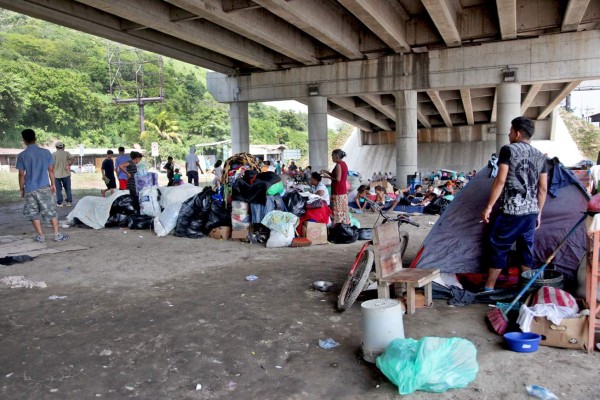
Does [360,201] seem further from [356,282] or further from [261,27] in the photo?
[356,282]

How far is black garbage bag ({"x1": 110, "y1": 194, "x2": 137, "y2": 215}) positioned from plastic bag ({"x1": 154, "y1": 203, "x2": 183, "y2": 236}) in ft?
3.69

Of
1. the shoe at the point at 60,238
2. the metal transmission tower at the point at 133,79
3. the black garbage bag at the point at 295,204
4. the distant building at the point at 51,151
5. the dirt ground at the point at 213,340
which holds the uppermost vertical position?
the metal transmission tower at the point at 133,79

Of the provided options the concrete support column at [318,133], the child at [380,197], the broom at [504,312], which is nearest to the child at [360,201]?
the child at [380,197]

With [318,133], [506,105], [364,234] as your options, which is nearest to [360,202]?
[364,234]

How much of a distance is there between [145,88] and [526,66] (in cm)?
4411

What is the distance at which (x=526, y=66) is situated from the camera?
14977 millimetres

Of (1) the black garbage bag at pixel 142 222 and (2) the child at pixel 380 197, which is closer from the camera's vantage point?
(1) the black garbage bag at pixel 142 222

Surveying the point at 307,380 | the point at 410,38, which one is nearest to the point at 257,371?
the point at 307,380

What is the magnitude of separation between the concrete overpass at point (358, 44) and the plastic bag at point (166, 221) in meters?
5.39

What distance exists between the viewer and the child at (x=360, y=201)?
1226 cm

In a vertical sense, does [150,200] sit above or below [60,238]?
above

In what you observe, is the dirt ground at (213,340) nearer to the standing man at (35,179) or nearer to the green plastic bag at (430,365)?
Result: the green plastic bag at (430,365)

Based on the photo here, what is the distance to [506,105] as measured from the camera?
15.8m

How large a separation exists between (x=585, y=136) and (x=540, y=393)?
139 ft
